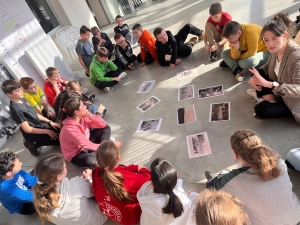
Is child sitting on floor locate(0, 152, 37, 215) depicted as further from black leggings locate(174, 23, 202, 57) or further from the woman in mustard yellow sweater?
black leggings locate(174, 23, 202, 57)

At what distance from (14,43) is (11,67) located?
0.44 metres

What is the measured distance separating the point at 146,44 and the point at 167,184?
3094mm

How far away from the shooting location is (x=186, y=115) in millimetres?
2748

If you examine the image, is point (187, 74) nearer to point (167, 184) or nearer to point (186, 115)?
point (186, 115)

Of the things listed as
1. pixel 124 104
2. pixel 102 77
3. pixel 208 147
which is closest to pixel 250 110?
pixel 208 147

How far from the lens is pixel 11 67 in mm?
3721

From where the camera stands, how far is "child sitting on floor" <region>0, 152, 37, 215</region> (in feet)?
6.21

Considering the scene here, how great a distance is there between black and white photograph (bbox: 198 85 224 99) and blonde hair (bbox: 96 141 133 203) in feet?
5.41

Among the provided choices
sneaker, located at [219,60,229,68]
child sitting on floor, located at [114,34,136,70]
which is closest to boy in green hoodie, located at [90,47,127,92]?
child sitting on floor, located at [114,34,136,70]

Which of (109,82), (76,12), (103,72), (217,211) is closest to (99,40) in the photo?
(103,72)

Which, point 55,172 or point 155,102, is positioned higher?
point 55,172

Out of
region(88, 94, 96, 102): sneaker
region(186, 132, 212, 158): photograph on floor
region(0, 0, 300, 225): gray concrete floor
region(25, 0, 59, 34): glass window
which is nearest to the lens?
region(0, 0, 300, 225): gray concrete floor

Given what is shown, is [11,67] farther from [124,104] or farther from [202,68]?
[202,68]

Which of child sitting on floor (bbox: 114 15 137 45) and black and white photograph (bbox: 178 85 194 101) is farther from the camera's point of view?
child sitting on floor (bbox: 114 15 137 45)
